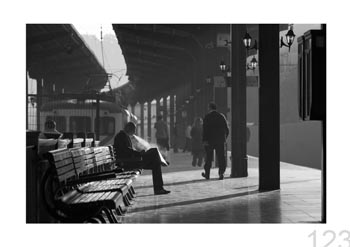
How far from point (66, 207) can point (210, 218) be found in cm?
248

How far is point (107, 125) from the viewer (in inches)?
1115

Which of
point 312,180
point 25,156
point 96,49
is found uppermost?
point 96,49

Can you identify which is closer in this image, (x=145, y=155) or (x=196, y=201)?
(x=196, y=201)

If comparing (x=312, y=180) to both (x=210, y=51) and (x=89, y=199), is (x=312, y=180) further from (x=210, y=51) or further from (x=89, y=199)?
(x=210, y=51)

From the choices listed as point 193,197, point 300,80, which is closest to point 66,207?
point 300,80

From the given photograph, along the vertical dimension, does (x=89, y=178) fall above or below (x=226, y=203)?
above

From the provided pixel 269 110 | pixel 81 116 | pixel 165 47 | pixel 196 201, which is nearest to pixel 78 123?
pixel 81 116

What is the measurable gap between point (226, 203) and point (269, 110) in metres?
2.93

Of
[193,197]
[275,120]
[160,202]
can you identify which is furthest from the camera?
[275,120]

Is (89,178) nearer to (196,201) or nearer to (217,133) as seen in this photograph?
(196,201)

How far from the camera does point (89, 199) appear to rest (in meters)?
7.21

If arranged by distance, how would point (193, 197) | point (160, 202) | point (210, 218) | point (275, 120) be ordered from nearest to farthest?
point (210, 218) < point (160, 202) < point (193, 197) < point (275, 120)

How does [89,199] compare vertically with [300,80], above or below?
below

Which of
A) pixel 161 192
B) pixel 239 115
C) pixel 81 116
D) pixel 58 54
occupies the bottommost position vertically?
pixel 161 192
